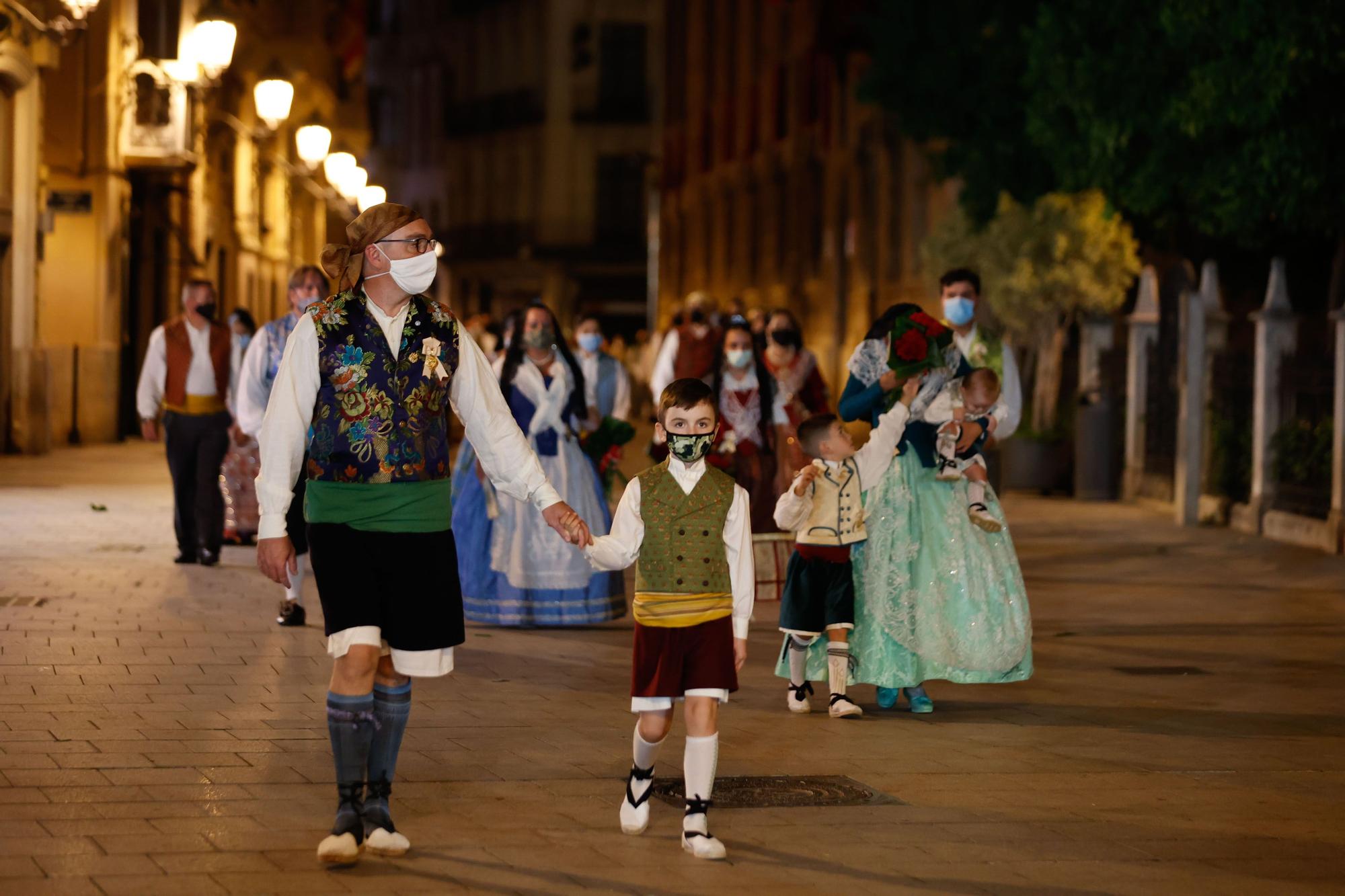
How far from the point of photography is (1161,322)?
22.4 meters

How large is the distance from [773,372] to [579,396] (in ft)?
Answer: 6.98

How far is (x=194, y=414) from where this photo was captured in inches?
587

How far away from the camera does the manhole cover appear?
286 inches

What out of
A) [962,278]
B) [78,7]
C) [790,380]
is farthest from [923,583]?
[78,7]

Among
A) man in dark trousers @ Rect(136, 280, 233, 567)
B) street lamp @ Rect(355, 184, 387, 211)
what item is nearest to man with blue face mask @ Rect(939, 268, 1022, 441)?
man in dark trousers @ Rect(136, 280, 233, 567)

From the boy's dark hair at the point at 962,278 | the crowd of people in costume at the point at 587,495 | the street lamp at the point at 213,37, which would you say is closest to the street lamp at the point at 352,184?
the street lamp at the point at 213,37

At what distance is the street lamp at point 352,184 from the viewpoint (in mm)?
34781

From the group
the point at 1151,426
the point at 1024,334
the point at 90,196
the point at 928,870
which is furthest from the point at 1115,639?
the point at 90,196

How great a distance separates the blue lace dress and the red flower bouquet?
0.57 ft

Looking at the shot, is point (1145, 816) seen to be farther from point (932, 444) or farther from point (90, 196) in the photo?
point (90, 196)

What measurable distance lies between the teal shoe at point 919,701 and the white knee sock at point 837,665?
0.31 m

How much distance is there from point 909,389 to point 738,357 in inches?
167

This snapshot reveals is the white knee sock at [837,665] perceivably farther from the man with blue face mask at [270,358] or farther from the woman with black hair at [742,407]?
the woman with black hair at [742,407]

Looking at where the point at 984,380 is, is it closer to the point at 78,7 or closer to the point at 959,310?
the point at 959,310
